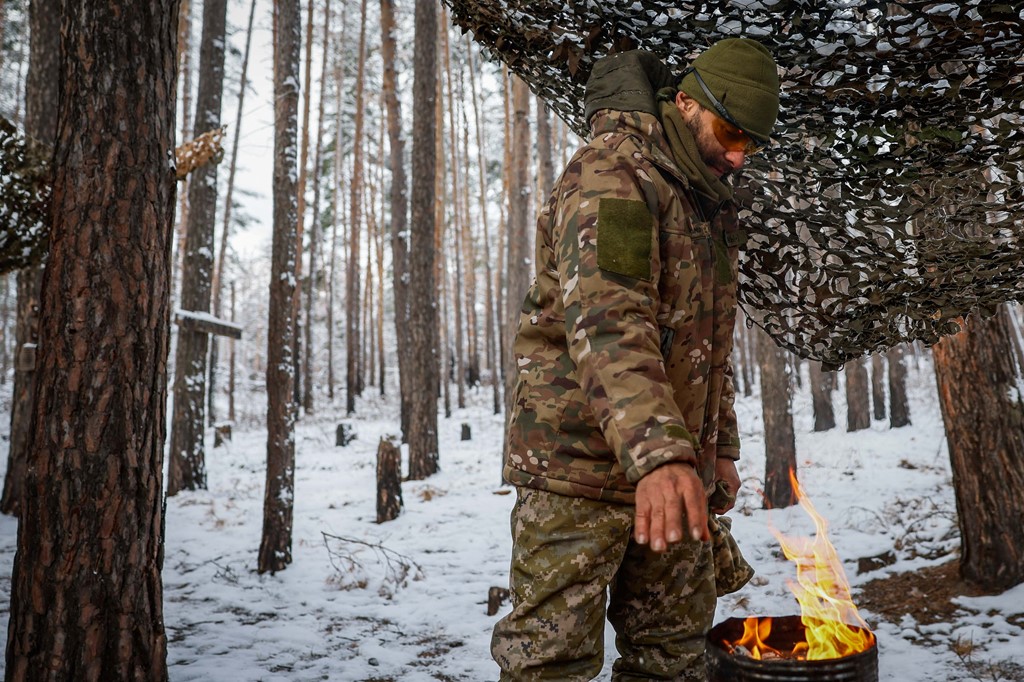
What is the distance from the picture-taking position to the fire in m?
2.06

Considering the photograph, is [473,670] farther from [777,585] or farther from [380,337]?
[380,337]

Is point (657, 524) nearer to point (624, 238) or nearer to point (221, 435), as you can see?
point (624, 238)

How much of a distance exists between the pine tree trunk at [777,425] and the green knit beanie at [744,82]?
17.7 feet

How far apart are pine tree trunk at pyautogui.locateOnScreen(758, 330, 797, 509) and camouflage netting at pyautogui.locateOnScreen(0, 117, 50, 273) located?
6514 millimetres

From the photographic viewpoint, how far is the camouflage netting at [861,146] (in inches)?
89.2

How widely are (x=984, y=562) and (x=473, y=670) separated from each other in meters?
3.22

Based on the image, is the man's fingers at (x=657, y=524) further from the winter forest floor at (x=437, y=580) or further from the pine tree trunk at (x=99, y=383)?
the winter forest floor at (x=437, y=580)

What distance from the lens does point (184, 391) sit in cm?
830

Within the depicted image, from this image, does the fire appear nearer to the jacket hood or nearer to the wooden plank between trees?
the jacket hood

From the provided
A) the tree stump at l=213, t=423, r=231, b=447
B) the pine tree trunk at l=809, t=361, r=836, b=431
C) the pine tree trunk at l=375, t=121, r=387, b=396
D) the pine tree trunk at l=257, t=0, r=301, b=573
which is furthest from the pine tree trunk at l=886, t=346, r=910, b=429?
the pine tree trunk at l=375, t=121, r=387, b=396

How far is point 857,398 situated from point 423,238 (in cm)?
813

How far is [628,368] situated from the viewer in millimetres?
1644

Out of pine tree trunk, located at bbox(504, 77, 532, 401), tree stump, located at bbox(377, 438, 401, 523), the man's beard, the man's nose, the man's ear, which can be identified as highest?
pine tree trunk, located at bbox(504, 77, 532, 401)

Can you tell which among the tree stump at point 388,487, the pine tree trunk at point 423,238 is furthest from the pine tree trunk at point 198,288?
the tree stump at point 388,487
